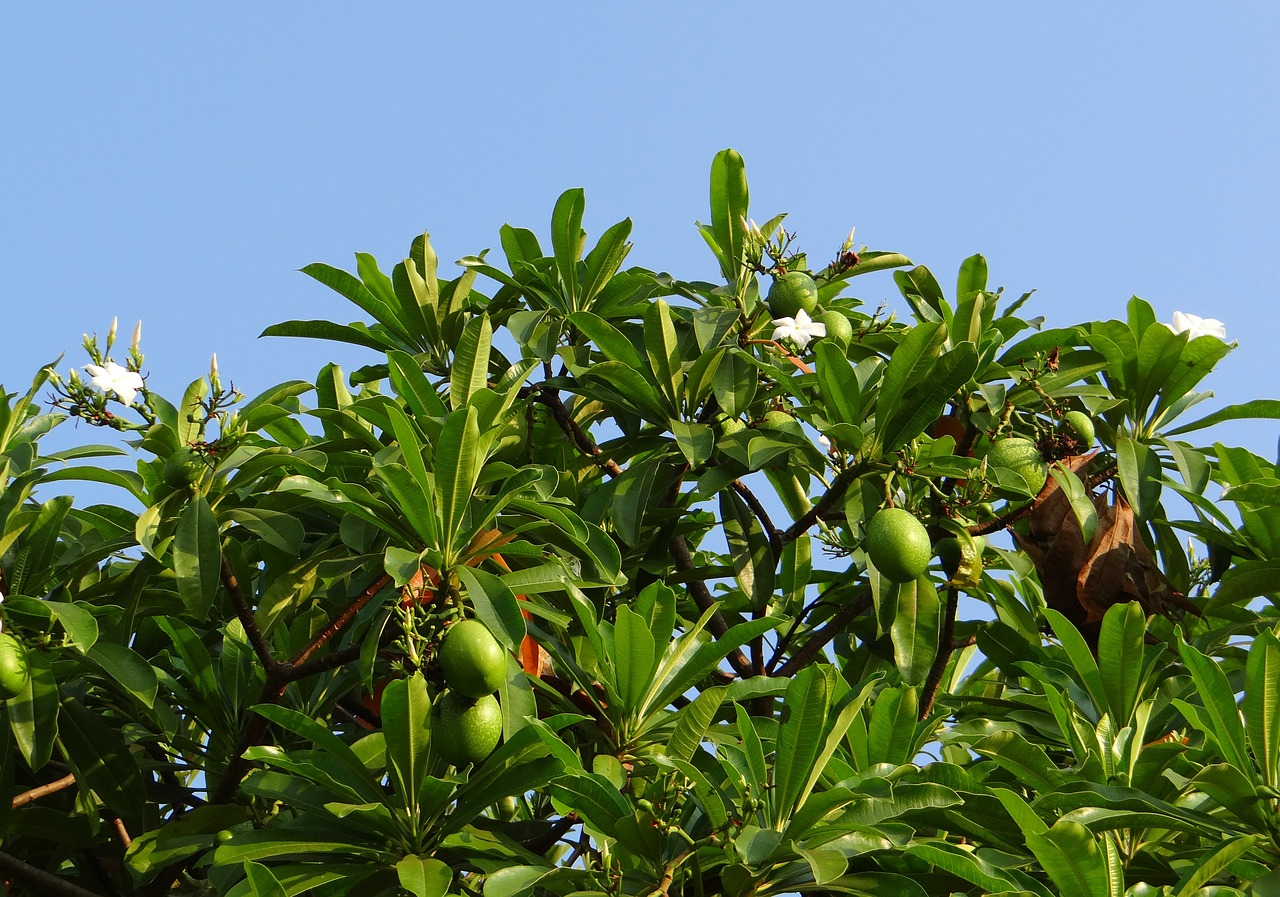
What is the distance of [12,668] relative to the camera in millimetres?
2498

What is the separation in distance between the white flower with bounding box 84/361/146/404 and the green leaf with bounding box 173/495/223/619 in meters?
0.26

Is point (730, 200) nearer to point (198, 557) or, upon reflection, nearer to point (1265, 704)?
point (198, 557)

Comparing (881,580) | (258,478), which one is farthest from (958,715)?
(258,478)

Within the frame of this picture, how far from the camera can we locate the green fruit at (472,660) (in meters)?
2.22

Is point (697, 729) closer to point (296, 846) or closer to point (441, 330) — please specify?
→ point (296, 846)

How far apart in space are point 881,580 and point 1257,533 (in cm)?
95

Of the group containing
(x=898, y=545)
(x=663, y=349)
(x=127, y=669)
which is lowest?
(x=127, y=669)

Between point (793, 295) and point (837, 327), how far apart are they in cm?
13

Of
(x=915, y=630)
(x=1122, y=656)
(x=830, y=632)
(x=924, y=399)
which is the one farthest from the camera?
(x=830, y=632)

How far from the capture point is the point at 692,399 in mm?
3070

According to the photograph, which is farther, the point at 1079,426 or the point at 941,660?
the point at 1079,426

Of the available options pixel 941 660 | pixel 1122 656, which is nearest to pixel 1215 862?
pixel 1122 656

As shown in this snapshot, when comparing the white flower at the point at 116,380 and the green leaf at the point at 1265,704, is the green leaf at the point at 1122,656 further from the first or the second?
the white flower at the point at 116,380

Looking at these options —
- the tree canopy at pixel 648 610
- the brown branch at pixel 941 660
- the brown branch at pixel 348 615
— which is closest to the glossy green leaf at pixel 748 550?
the tree canopy at pixel 648 610
